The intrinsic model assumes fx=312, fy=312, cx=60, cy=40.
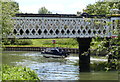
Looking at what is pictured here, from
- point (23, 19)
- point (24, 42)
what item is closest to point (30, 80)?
point (23, 19)

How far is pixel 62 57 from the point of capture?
5400 centimetres

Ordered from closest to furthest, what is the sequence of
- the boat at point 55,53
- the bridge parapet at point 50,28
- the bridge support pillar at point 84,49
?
the bridge parapet at point 50,28
the bridge support pillar at point 84,49
the boat at point 55,53

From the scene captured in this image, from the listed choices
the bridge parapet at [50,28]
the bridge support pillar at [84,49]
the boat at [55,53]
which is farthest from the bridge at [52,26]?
the boat at [55,53]

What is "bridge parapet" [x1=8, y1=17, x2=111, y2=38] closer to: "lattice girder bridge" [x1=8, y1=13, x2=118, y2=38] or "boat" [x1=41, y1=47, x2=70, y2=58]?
"lattice girder bridge" [x1=8, y1=13, x2=118, y2=38]

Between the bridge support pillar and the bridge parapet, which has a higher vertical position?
the bridge parapet

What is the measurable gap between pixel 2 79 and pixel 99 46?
6.18m

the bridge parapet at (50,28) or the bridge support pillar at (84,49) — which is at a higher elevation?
the bridge parapet at (50,28)

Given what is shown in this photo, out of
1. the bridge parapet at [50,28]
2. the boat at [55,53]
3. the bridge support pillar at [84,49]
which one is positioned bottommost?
the boat at [55,53]

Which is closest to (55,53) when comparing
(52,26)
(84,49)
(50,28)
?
(84,49)

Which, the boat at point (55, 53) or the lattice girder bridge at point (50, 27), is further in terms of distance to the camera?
the boat at point (55, 53)

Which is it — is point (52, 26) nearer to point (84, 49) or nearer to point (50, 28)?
point (50, 28)

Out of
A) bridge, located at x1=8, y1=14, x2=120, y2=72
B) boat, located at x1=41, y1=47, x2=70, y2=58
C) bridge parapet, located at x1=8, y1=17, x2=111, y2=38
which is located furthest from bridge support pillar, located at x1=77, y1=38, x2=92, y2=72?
boat, located at x1=41, y1=47, x2=70, y2=58

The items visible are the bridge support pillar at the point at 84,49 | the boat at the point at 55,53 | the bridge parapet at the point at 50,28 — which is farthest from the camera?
the boat at the point at 55,53

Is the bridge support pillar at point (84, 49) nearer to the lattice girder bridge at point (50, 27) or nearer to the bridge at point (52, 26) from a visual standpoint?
the bridge at point (52, 26)
